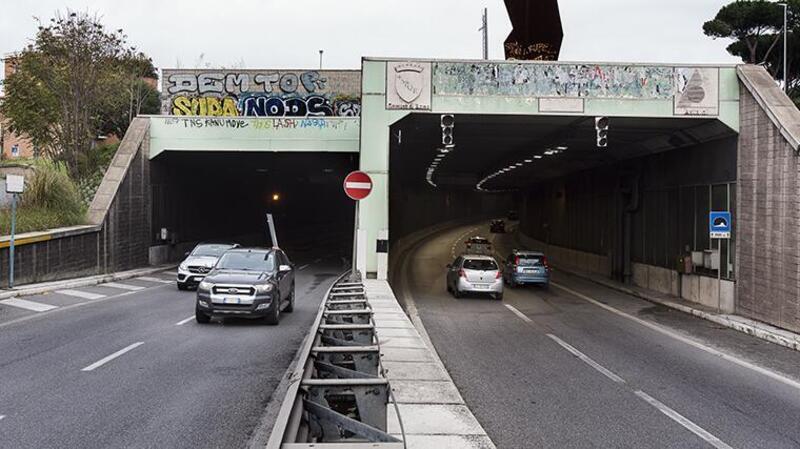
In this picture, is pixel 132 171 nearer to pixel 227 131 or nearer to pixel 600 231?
pixel 227 131

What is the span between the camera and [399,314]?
13688 millimetres

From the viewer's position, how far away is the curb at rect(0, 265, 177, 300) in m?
18.7

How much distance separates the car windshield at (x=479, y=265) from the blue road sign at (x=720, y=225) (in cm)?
724

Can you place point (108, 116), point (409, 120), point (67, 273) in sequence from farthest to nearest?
point (108, 116)
point (67, 273)
point (409, 120)

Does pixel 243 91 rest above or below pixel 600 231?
above

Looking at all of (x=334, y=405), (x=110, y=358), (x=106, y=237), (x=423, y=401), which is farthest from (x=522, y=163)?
(x=334, y=405)

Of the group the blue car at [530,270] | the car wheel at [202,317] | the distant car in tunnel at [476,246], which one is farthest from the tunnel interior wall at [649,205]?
the car wheel at [202,317]

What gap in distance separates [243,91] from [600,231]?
2471 centimetres

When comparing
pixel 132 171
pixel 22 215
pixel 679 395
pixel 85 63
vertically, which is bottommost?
pixel 679 395

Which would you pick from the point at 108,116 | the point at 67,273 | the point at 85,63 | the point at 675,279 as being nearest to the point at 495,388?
the point at 675,279

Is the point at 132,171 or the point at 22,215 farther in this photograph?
the point at 132,171

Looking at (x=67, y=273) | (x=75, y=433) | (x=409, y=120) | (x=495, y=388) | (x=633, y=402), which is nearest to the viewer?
(x=75, y=433)

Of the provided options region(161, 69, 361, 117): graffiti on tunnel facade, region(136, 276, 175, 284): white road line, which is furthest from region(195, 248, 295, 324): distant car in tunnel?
region(161, 69, 361, 117): graffiti on tunnel facade

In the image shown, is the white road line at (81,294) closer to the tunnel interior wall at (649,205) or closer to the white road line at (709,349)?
the white road line at (709,349)
